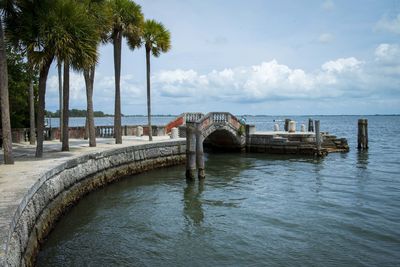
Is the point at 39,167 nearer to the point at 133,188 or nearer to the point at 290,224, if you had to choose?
the point at 133,188

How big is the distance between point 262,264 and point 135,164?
44.6 ft

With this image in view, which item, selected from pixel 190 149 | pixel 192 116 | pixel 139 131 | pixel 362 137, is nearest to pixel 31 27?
pixel 190 149

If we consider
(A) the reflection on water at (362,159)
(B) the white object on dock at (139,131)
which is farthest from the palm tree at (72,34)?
(A) the reflection on water at (362,159)

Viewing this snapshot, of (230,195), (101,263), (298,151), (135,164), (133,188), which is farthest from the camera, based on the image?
(298,151)

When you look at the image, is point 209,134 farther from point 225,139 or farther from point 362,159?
point 362,159

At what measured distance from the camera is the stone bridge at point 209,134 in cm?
1957

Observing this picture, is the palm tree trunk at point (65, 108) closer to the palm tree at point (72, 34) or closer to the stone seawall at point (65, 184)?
the stone seawall at point (65, 184)

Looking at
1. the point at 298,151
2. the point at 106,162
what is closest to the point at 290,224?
the point at 106,162

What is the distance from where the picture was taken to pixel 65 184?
13.7m

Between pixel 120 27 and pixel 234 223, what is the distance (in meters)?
15.6

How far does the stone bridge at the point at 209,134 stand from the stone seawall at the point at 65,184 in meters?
2.71

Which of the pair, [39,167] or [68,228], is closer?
[68,228]

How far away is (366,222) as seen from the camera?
12648 millimetres

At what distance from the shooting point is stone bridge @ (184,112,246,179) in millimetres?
19566
